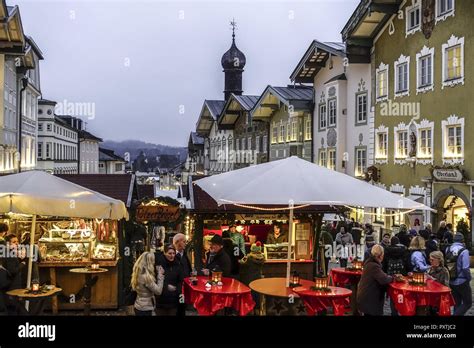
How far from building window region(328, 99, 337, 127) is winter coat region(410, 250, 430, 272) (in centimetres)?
2032

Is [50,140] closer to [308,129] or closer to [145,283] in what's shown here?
[308,129]

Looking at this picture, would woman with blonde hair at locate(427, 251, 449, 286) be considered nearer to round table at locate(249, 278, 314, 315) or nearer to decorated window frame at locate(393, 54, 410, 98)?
round table at locate(249, 278, 314, 315)

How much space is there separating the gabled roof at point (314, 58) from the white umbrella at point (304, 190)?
2012cm

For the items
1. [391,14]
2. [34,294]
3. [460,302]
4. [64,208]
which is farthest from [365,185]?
[391,14]

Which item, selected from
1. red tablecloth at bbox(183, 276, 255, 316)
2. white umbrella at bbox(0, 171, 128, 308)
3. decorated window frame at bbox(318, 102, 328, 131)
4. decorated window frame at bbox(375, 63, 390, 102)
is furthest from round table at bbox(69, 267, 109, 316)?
decorated window frame at bbox(318, 102, 328, 131)

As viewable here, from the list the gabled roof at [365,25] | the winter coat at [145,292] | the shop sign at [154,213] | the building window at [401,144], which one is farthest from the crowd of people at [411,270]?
the gabled roof at [365,25]

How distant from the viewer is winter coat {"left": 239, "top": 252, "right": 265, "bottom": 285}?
1275 centimetres

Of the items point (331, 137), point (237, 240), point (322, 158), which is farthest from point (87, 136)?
point (237, 240)

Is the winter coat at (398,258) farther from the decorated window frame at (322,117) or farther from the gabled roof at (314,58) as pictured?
the decorated window frame at (322,117)

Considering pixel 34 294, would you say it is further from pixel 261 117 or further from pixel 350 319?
pixel 261 117

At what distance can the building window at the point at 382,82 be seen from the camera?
1045 inches

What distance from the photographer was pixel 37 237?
1307cm

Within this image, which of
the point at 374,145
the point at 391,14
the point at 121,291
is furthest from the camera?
the point at 374,145

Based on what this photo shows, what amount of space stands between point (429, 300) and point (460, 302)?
5.00 feet
